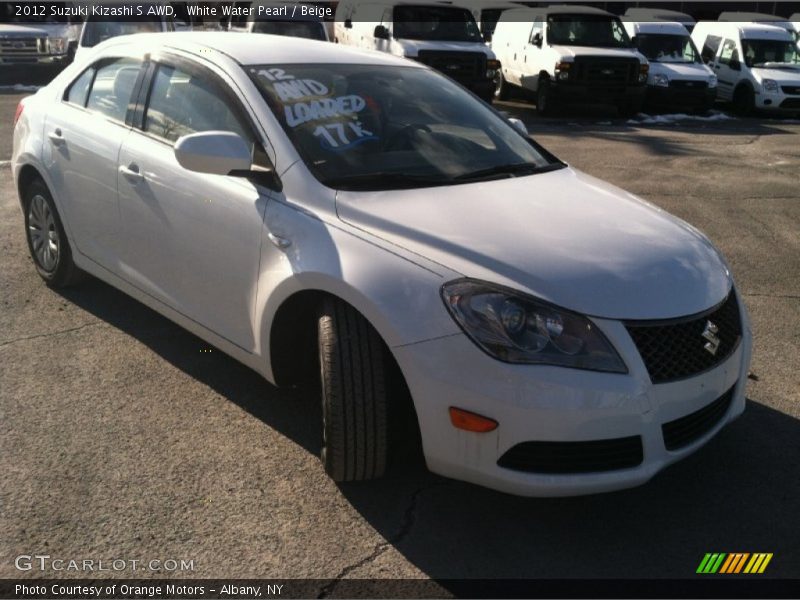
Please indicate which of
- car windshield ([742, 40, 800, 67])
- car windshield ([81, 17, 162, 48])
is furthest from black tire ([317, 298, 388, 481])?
car windshield ([742, 40, 800, 67])

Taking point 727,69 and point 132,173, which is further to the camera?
point 727,69

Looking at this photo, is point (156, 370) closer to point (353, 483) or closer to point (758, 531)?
point (353, 483)

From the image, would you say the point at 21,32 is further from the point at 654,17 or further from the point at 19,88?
Result: the point at 654,17

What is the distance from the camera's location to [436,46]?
1608 centimetres

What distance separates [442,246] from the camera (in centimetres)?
336

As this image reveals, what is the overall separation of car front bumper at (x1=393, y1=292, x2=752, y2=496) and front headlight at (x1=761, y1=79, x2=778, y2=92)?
15709mm

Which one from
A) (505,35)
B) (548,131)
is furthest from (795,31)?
(548,131)

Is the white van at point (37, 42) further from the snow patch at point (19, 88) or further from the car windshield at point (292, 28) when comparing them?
the car windshield at point (292, 28)

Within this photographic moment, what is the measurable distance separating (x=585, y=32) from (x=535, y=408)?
50.4 ft

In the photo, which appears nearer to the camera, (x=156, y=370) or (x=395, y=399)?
(x=395, y=399)

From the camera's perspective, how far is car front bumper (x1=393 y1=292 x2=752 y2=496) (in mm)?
3049

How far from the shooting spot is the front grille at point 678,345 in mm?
3166

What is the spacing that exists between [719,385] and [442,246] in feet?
3.82

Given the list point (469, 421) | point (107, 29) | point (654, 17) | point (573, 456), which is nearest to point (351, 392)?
point (469, 421)
